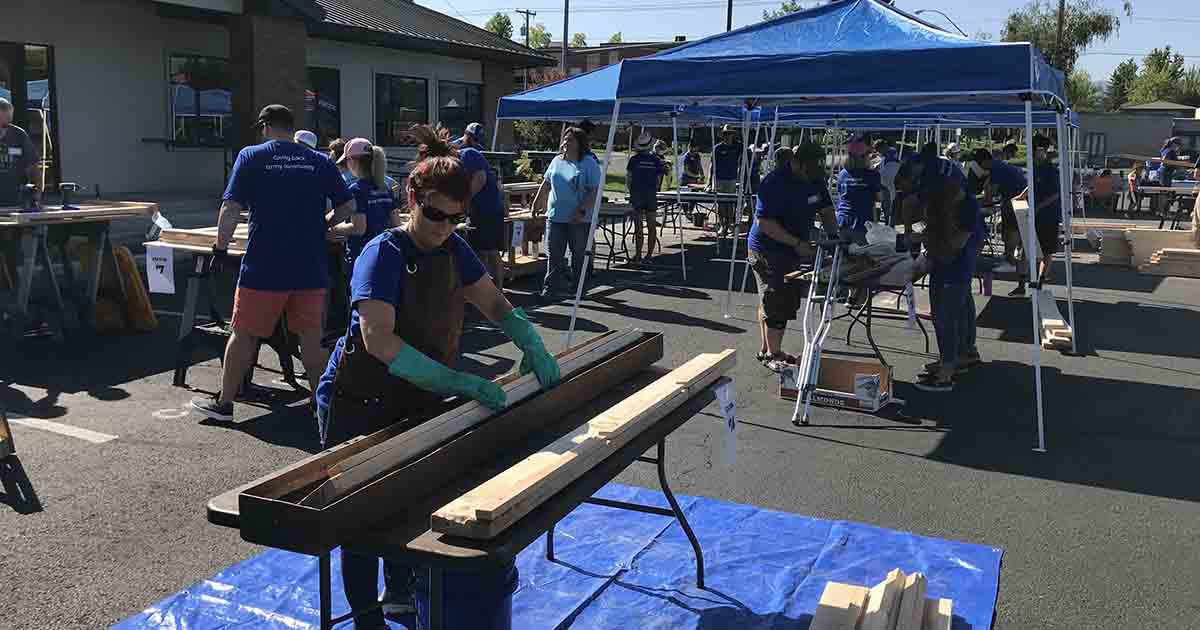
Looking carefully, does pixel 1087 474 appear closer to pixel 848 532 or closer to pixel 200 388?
pixel 848 532

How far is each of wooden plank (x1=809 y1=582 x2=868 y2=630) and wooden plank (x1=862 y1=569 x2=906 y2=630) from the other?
0.03 m

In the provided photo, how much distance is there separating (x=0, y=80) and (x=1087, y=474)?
14611 millimetres

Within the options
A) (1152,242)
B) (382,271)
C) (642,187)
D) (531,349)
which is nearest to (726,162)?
(642,187)

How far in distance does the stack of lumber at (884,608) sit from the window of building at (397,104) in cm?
1787

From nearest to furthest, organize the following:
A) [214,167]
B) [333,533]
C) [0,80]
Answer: [333,533]
[0,80]
[214,167]

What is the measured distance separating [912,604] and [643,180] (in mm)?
10732

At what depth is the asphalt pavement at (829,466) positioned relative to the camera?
4.13 metres

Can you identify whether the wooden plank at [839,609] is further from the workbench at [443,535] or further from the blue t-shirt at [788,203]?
the blue t-shirt at [788,203]

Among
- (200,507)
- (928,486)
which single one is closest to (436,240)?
(200,507)

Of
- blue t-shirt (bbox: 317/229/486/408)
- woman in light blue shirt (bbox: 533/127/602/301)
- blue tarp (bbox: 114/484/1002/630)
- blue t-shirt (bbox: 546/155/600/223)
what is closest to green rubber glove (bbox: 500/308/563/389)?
blue t-shirt (bbox: 317/229/486/408)

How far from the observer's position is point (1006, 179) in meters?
11.6

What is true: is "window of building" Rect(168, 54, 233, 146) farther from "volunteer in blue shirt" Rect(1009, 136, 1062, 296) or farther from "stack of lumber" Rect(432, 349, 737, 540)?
"stack of lumber" Rect(432, 349, 737, 540)

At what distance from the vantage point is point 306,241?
5.64 m

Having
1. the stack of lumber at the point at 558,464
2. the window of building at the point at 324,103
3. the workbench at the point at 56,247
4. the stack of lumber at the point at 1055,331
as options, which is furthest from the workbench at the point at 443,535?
the window of building at the point at 324,103
